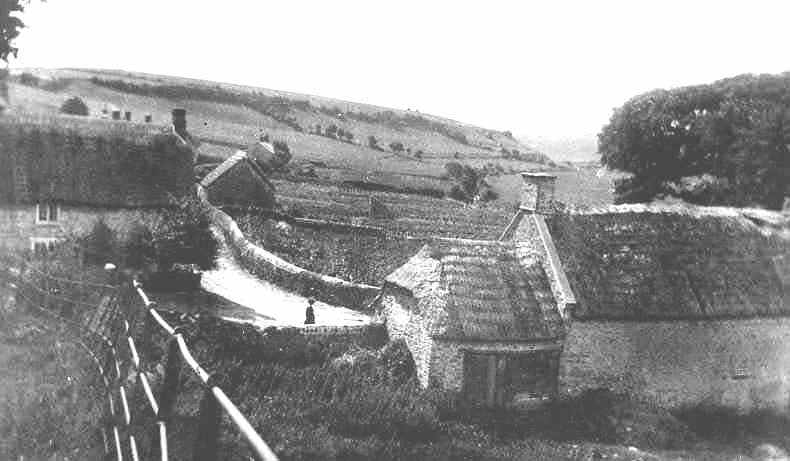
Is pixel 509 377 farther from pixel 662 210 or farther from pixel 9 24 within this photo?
pixel 9 24

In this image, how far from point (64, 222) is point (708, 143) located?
3968 cm

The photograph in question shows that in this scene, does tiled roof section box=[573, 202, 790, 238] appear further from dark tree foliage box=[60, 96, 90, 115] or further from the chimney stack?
dark tree foliage box=[60, 96, 90, 115]

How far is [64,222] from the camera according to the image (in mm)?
36781

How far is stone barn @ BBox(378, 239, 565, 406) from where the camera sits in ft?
70.5

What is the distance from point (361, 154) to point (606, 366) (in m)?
73.0

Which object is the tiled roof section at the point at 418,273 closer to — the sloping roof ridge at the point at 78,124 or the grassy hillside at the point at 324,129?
the sloping roof ridge at the point at 78,124

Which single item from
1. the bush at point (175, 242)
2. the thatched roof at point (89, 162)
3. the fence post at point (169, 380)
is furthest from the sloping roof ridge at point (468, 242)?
the fence post at point (169, 380)

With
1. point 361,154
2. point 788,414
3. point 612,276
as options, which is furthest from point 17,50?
point 361,154

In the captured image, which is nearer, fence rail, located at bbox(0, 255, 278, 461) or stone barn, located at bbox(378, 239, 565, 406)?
fence rail, located at bbox(0, 255, 278, 461)

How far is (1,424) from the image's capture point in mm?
8141

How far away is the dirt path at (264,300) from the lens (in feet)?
89.3

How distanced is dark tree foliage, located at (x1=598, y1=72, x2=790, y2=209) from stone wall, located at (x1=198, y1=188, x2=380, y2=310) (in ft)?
94.2

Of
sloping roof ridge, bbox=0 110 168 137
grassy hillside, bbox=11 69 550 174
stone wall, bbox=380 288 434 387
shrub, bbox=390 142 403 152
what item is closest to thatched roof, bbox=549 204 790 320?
stone wall, bbox=380 288 434 387

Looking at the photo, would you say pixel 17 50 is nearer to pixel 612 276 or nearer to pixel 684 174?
pixel 612 276
